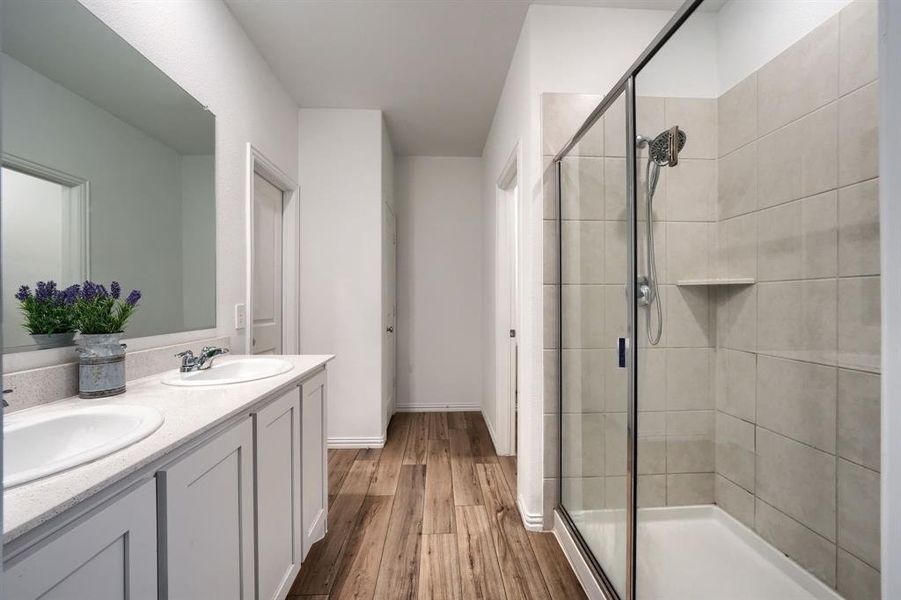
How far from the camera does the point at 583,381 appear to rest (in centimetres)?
174

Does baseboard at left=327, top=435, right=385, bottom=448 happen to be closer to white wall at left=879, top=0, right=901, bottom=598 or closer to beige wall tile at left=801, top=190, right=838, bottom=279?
beige wall tile at left=801, top=190, right=838, bottom=279

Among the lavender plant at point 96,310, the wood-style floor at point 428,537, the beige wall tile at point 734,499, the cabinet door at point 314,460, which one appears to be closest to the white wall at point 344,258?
the wood-style floor at point 428,537

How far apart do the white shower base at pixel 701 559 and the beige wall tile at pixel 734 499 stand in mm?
25

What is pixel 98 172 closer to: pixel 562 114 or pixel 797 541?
pixel 562 114

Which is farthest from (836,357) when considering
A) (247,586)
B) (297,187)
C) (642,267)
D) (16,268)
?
(297,187)

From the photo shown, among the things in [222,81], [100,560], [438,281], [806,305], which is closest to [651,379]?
[806,305]

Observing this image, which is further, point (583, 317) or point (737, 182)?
point (583, 317)

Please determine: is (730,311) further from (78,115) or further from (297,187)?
(297,187)

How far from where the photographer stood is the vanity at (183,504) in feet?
2.18

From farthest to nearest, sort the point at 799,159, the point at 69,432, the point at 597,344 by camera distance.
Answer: the point at 597,344
the point at 799,159
the point at 69,432

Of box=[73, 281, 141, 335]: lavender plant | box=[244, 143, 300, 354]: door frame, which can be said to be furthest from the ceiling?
box=[73, 281, 141, 335]: lavender plant

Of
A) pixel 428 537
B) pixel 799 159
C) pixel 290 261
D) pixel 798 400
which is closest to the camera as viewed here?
pixel 799 159

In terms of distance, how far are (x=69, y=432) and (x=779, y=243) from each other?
2.03 m

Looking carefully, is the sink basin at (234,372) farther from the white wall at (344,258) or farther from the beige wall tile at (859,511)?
the beige wall tile at (859,511)
